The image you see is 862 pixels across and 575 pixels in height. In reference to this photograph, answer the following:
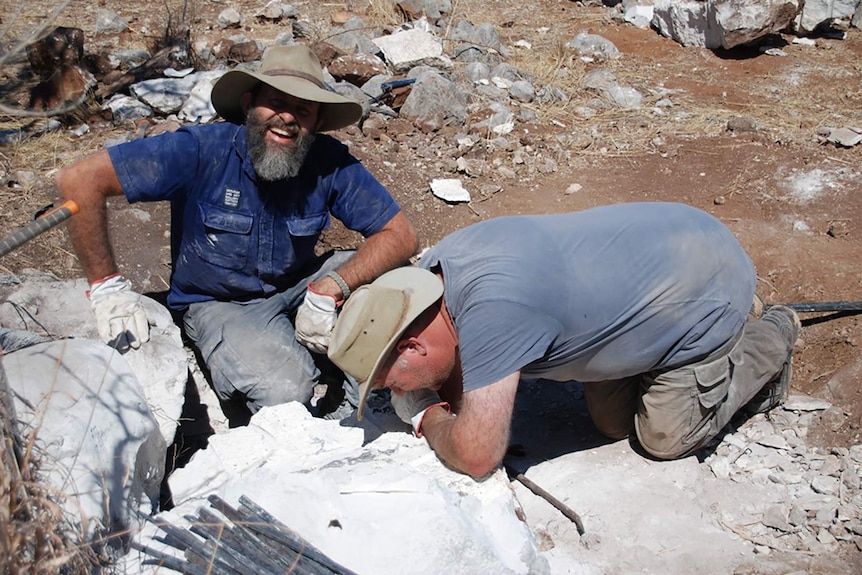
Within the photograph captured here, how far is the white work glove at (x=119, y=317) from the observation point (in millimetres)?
3117

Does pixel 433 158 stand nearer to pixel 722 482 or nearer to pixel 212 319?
pixel 212 319

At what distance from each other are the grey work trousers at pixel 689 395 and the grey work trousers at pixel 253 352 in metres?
1.27

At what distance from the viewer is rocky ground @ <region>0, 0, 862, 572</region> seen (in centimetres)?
331

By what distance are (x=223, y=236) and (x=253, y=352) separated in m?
0.51

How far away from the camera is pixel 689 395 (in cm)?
306

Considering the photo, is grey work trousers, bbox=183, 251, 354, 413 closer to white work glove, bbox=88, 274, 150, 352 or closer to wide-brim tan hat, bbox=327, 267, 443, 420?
white work glove, bbox=88, 274, 150, 352


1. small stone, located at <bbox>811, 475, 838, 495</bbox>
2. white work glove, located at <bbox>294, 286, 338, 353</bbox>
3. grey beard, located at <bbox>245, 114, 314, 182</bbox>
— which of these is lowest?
small stone, located at <bbox>811, 475, 838, 495</bbox>

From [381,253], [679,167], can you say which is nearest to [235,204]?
[381,253]

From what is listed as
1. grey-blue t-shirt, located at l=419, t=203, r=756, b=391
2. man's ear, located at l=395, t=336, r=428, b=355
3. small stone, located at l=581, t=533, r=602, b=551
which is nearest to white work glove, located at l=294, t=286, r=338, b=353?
grey-blue t-shirt, located at l=419, t=203, r=756, b=391

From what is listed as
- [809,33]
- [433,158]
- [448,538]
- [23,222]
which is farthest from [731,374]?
[809,33]

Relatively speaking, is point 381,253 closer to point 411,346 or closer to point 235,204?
point 235,204

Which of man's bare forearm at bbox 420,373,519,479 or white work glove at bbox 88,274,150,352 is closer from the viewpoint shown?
man's bare forearm at bbox 420,373,519,479

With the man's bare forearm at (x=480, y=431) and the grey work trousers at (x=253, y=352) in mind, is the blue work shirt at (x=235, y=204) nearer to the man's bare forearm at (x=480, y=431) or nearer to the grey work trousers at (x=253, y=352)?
the grey work trousers at (x=253, y=352)

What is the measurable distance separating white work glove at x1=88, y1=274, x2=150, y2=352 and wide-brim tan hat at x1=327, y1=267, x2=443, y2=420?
0.95 meters
